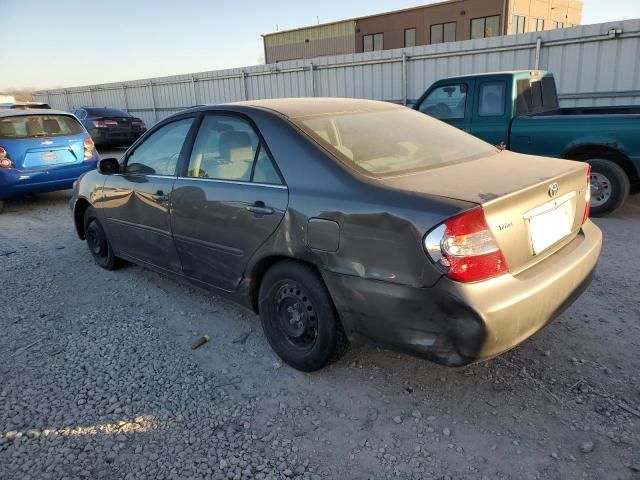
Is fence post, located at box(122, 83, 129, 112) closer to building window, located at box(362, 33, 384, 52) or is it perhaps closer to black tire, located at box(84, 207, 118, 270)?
building window, located at box(362, 33, 384, 52)

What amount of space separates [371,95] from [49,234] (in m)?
9.63

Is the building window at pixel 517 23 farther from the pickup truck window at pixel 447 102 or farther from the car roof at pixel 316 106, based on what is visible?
the car roof at pixel 316 106

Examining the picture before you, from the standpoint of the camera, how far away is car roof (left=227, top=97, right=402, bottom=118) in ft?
10.6

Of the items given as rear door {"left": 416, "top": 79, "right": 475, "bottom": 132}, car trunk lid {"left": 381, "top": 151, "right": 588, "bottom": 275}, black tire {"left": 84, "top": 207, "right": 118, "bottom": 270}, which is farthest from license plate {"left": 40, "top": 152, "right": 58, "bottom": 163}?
car trunk lid {"left": 381, "top": 151, "right": 588, "bottom": 275}

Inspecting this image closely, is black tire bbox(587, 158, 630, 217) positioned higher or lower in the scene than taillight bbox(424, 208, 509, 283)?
lower

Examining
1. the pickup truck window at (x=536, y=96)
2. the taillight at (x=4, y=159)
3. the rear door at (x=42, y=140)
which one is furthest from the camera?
the rear door at (x=42, y=140)

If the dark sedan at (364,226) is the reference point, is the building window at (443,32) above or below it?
above

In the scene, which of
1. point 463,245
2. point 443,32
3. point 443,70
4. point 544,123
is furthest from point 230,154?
point 443,32

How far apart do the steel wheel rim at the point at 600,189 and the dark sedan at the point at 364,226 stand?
3.54 m

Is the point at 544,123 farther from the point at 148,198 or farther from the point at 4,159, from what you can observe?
the point at 4,159

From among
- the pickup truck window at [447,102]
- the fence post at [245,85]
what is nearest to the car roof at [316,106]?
the pickup truck window at [447,102]

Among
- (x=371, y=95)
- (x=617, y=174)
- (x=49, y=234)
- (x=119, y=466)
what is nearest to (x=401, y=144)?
(x=119, y=466)

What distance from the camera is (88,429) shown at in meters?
2.66

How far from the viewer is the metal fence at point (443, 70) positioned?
398 inches
